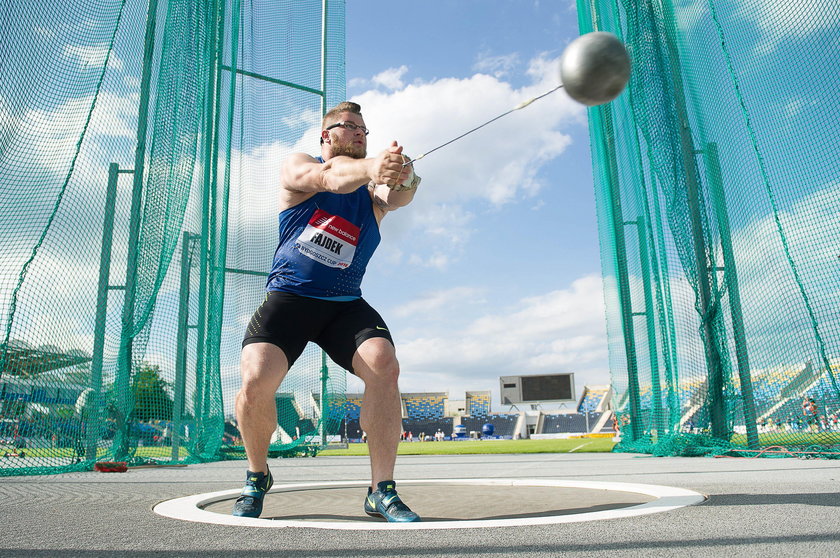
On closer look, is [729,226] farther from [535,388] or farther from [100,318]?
[535,388]

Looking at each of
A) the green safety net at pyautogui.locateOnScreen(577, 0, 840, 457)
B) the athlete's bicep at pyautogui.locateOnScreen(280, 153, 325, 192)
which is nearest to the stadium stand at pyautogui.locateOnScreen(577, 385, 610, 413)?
the green safety net at pyautogui.locateOnScreen(577, 0, 840, 457)

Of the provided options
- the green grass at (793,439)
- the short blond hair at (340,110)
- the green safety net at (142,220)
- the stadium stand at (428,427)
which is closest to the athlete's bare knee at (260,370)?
the short blond hair at (340,110)

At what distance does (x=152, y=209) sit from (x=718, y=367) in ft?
19.8

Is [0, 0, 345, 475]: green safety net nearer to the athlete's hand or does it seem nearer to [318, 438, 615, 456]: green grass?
the athlete's hand

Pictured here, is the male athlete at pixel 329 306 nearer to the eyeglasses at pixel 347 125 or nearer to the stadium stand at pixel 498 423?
the eyeglasses at pixel 347 125

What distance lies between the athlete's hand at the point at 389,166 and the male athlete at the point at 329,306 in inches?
3.5

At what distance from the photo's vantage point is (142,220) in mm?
6383

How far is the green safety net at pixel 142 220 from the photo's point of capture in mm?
4809

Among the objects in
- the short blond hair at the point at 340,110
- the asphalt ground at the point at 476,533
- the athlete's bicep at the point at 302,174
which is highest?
the short blond hair at the point at 340,110

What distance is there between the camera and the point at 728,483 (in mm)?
3658

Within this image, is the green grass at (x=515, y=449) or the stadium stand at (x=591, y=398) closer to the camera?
the green grass at (x=515, y=449)

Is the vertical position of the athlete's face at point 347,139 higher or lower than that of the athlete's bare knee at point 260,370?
higher

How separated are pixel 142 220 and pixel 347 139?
425 centimetres

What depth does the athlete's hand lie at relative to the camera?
7.55 ft
